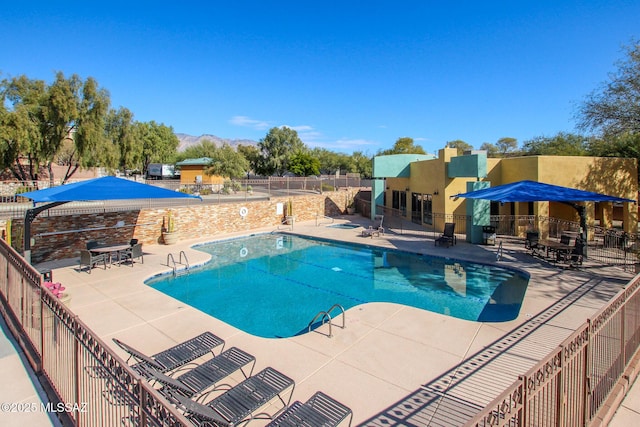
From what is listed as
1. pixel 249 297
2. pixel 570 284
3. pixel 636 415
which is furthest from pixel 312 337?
pixel 570 284

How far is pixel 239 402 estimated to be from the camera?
3.86m

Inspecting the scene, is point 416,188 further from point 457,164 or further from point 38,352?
point 38,352

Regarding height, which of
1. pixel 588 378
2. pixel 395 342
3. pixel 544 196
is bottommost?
pixel 395 342

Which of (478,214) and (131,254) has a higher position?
(478,214)

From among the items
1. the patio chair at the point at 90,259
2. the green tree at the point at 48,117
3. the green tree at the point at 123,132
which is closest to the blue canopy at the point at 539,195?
the patio chair at the point at 90,259

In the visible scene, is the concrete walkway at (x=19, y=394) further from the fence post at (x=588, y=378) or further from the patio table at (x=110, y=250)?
the patio table at (x=110, y=250)

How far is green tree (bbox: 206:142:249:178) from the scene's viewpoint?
43.4 m

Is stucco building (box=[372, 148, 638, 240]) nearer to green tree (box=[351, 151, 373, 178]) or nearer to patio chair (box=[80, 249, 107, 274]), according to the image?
patio chair (box=[80, 249, 107, 274])

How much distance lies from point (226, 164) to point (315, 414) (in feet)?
138

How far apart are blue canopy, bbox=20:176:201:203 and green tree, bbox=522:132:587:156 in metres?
33.9

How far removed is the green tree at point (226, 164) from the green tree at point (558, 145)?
34909 millimetres

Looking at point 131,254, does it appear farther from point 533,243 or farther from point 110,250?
point 533,243

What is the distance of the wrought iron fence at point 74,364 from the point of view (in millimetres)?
2493

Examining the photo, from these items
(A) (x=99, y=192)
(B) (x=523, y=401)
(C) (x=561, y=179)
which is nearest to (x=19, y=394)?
(B) (x=523, y=401)
